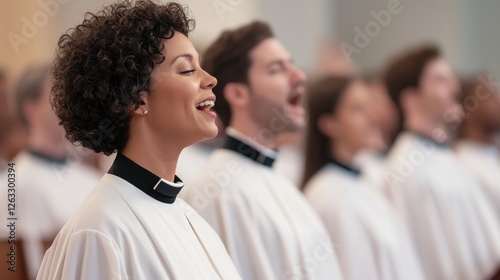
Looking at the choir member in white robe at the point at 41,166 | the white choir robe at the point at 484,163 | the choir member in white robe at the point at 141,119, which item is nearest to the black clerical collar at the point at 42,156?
the choir member in white robe at the point at 41,166

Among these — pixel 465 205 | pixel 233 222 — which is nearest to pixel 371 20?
pixel 465 205

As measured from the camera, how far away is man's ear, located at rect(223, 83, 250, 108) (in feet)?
11.2

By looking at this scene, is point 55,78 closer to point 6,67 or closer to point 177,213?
point 177,213

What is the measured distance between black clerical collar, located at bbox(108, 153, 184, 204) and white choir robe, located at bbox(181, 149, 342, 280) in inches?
33.1

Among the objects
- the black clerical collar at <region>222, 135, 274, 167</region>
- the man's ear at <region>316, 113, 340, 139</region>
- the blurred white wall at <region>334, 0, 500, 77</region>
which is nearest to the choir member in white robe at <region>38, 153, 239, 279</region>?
the black clerical collar at <region>222, 135, 274, 167</region>

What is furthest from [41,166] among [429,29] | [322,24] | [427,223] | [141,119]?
[429,29]

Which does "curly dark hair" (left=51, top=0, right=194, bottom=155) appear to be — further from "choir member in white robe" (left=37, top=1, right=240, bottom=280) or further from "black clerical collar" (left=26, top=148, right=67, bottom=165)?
"black clerical collar" (left=26, top=148, right=67, bottom=165)

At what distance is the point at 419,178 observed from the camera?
510 cm

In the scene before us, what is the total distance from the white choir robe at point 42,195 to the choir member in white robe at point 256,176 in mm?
1164

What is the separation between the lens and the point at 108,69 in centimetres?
229

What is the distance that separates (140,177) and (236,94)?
116 cm

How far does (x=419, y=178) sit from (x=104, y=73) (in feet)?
10.1

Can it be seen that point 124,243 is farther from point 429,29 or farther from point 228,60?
point 429,29

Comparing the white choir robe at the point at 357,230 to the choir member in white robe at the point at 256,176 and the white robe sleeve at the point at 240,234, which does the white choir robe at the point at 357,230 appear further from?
the white robe sleeve at the point at 240,234
